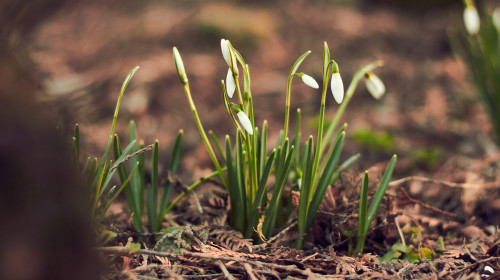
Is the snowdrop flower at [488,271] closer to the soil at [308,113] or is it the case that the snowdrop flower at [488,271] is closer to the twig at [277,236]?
the soil at [308,113]

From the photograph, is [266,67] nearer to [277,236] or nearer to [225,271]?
[277,236]

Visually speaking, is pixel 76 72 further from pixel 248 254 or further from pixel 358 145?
pixel 248 254

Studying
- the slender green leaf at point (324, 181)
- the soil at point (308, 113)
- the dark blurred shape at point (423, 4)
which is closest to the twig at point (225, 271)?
the soil at point (308, 113)

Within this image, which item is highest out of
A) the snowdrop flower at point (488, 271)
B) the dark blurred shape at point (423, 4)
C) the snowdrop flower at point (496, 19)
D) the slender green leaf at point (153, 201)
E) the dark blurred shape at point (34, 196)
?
the dark blurred shape at point (423, 4)

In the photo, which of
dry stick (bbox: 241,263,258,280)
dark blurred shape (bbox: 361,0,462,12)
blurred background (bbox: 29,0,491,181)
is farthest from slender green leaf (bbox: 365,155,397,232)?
dark blurred shape (bbox: 361,0,462,12)

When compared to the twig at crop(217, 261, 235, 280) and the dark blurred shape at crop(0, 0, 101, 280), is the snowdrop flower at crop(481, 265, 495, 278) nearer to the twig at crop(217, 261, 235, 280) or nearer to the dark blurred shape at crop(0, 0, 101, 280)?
the twig at crop(217, 261, 235, 280)

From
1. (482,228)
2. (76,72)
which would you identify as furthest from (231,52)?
(76,72)
